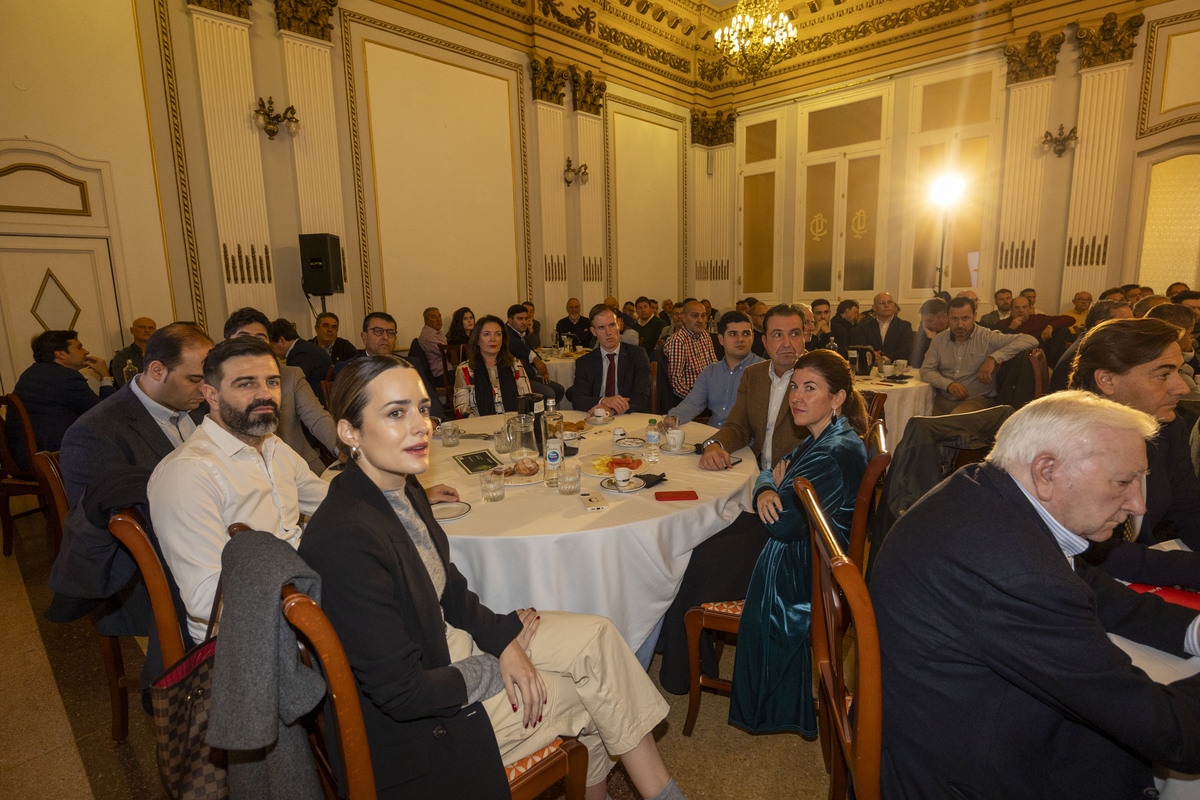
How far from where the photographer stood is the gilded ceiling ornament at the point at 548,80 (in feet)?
27.4

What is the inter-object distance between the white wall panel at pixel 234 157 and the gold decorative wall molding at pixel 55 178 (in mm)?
971

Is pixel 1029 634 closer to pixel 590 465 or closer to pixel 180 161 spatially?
pixel 590 465

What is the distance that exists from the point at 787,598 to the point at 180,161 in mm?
6539

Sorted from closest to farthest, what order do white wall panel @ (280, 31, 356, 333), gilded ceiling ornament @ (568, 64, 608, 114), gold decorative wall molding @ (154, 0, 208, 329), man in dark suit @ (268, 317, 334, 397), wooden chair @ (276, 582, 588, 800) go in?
1. wooden chair @ (276, 582, 588, 800)
2. man in dark suit @ (268, 317, 334, 397)
3. gold decorative wall molding @ (154, 0, 208, 329)
4. white wall panel @ (280, 31, 356, 333)
5. gilded ceiling ornament @ (568, 64, 608, 114)

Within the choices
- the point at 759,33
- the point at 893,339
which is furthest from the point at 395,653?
the point at 759,33

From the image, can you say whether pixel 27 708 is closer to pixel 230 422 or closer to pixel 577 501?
pixel 230 422

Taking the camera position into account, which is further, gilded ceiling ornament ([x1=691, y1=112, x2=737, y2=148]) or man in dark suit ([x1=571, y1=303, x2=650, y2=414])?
gilded ceiling ornament ([x1=691, y1=112, x2=737, y2=148])

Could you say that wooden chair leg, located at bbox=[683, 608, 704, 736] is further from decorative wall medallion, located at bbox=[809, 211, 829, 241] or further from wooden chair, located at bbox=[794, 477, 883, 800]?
decorative wall medallion, located at bbox=[809, 211, 829, 241]

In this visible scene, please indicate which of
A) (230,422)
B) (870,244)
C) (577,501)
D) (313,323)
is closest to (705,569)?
(577,501)

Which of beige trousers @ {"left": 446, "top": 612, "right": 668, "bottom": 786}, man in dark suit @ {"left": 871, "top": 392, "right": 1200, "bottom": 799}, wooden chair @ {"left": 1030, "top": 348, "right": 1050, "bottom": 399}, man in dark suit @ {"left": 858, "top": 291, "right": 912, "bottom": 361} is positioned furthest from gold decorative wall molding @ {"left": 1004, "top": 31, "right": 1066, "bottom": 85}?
beige trousers @ {"left": 446, "top": 612, "right": 668, "bottom": 786}

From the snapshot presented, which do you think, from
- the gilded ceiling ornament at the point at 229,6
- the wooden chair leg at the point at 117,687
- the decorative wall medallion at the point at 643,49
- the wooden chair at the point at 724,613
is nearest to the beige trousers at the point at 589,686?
the wooden chair at the point at 724,613

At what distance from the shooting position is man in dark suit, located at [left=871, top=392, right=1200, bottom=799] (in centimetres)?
102

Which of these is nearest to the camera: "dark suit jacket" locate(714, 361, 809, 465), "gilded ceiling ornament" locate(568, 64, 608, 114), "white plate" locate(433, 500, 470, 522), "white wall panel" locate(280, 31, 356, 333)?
"white plate" locate(433, 500, 470, 522)

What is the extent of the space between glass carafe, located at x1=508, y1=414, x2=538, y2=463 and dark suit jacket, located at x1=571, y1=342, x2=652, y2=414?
64.7 inches
